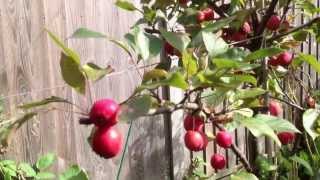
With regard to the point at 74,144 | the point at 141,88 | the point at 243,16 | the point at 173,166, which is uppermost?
the point at 243,16

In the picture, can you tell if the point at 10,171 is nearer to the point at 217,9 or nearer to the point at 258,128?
the point at 217,9

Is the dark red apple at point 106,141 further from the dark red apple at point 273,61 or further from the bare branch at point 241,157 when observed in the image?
the dark red apple at point 273,61

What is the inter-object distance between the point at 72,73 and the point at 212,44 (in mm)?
335

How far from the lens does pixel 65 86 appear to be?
238 centimetres

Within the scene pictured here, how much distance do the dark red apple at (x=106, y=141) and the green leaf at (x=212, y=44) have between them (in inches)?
12.5

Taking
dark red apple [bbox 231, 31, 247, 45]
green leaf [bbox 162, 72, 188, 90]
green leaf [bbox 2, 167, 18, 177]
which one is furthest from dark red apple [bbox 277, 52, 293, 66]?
green leaf [bbox 2, 167, 18, 177]

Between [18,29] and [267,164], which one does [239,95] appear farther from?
[18,29]

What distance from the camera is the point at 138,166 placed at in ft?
9.27

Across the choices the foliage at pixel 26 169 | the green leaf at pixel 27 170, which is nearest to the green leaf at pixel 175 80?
the foliage at pixel 26 169

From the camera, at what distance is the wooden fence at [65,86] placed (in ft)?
7.45

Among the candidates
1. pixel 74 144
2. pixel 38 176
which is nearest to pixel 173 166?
pixel 74 144

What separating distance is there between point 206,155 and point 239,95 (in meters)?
1.77

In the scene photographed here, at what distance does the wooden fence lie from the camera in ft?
7.45

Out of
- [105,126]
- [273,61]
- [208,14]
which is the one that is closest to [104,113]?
[105,126]
